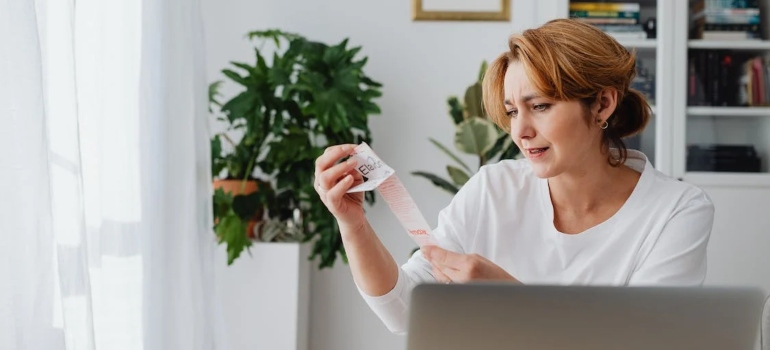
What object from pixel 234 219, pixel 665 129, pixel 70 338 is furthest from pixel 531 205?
pixel 665 129

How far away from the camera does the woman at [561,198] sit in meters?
1.66

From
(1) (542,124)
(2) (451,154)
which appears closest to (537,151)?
(1) (542,124)

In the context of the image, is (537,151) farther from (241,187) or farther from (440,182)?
(241,187)

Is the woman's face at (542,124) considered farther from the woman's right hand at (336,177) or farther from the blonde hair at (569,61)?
the woman's right hand at (336,177)

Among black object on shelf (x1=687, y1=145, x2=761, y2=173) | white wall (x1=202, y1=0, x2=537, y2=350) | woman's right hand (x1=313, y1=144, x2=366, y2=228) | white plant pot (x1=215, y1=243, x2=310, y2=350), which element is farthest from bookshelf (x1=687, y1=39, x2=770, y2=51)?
woman's right hand (x1=313, y1=144, x2=366, y2=228)

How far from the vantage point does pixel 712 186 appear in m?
3.61

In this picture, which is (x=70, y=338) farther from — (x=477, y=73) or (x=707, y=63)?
(x=707, y=63)

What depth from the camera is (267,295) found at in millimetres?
3463

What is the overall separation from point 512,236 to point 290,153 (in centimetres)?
174

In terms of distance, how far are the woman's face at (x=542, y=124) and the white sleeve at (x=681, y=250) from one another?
227 millimetres

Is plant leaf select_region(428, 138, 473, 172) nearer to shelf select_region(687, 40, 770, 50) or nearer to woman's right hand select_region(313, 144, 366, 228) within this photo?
shelf select_region(687, 40, 770, 50)

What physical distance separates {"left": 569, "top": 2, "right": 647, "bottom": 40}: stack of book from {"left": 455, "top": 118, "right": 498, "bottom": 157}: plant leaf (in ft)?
2.03

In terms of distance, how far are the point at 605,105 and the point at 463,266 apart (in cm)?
62

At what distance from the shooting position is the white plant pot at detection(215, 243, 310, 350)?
344 centimetres
